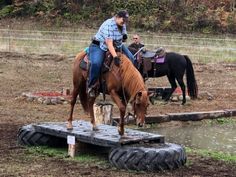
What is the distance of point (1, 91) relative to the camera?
1574 centimetres

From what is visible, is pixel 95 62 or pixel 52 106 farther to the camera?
pixel 52 106

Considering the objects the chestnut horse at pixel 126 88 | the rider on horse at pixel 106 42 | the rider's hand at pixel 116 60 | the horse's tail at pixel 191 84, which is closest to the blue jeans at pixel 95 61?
the rider on horse at pixel 106 42

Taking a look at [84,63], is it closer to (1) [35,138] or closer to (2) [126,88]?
(2) [126,88]

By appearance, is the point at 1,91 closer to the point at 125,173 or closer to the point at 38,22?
the point at 125,173

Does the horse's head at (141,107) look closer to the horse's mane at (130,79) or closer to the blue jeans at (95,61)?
the horse's mane at (130,79)

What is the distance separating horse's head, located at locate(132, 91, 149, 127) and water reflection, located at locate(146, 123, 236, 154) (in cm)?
258

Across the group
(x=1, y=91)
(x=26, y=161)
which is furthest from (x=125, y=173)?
(x=1, y=91)

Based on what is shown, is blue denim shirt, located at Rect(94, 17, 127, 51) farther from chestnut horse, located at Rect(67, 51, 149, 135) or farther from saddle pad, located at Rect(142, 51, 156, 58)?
saddle pad, located at Rect(142, 51, 156, 58)

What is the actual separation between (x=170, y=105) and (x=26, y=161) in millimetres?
7326

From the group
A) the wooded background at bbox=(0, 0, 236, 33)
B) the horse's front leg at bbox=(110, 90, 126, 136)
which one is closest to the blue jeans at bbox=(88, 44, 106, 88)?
the horse's front leg at bbox=(110, 90, 126, 136)

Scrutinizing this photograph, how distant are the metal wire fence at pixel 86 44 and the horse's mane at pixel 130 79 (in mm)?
16727

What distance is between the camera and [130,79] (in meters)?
7.87

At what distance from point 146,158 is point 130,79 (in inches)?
46.6

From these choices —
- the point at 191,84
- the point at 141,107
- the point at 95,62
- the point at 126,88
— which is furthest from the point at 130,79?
the point at 191,84
